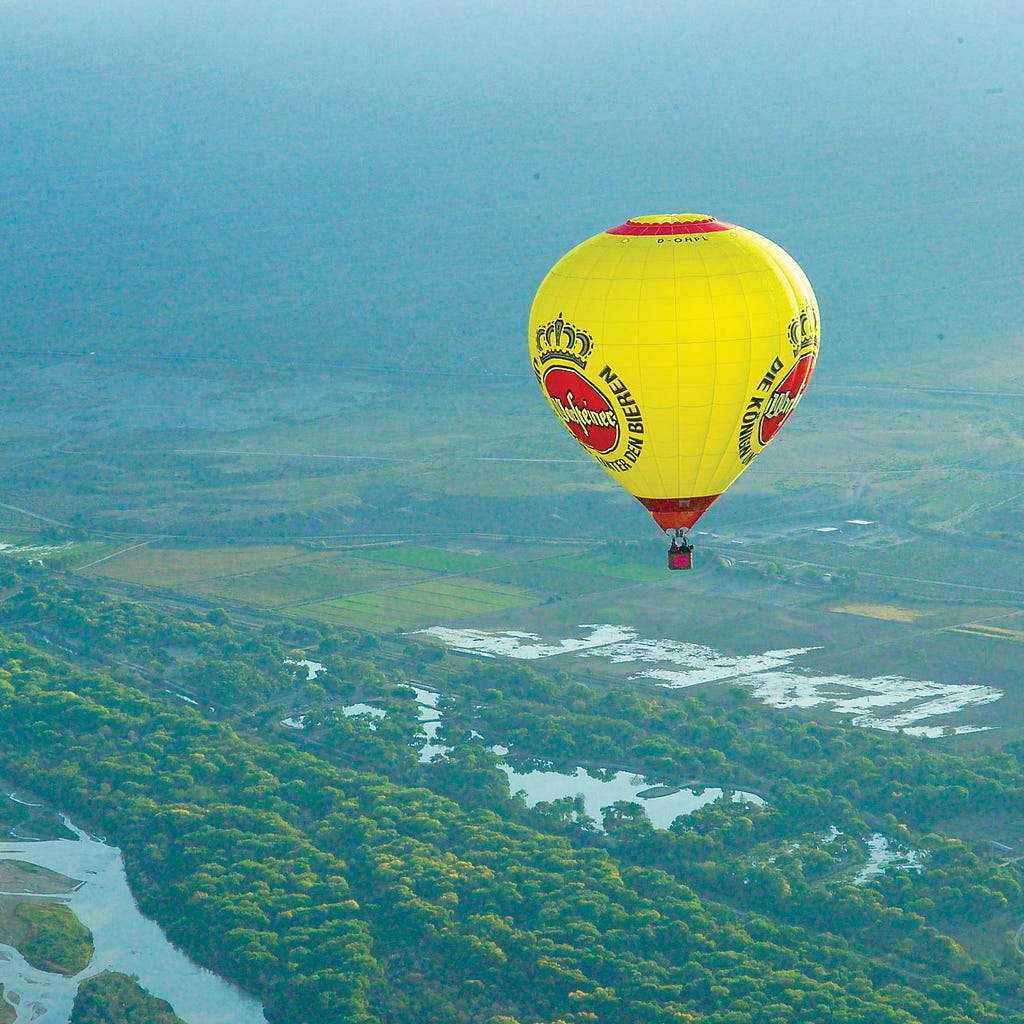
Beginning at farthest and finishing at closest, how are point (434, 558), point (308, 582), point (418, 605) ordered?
point (434, 558) → point (308, 582) → point (418, 605)

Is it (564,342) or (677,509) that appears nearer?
(564,342)

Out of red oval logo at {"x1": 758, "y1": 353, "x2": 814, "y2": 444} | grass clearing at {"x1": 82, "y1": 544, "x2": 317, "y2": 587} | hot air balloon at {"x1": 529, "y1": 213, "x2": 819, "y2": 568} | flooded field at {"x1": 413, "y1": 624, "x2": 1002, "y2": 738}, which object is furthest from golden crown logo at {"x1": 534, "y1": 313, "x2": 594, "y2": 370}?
grass clearing at {"x1": 82, "y1": 544, "x2": 317, "y2": 587}

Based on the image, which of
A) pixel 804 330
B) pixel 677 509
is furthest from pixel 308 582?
pixel 804 330

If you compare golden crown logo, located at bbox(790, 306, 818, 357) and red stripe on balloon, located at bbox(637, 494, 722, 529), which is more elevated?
golden crown logo, located at bbox(790, 306, 818, 357)

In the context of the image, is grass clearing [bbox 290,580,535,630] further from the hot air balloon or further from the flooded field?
the hot air balloon

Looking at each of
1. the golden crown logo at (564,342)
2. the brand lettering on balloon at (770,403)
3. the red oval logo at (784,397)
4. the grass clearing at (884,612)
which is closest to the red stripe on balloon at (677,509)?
the brand lettering on balloon at (770,403)

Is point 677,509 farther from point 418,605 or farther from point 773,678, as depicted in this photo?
point 418,605

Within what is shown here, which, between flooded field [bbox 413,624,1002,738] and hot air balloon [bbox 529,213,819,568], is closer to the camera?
hot air balloon [bbox 529,213,819,568]
